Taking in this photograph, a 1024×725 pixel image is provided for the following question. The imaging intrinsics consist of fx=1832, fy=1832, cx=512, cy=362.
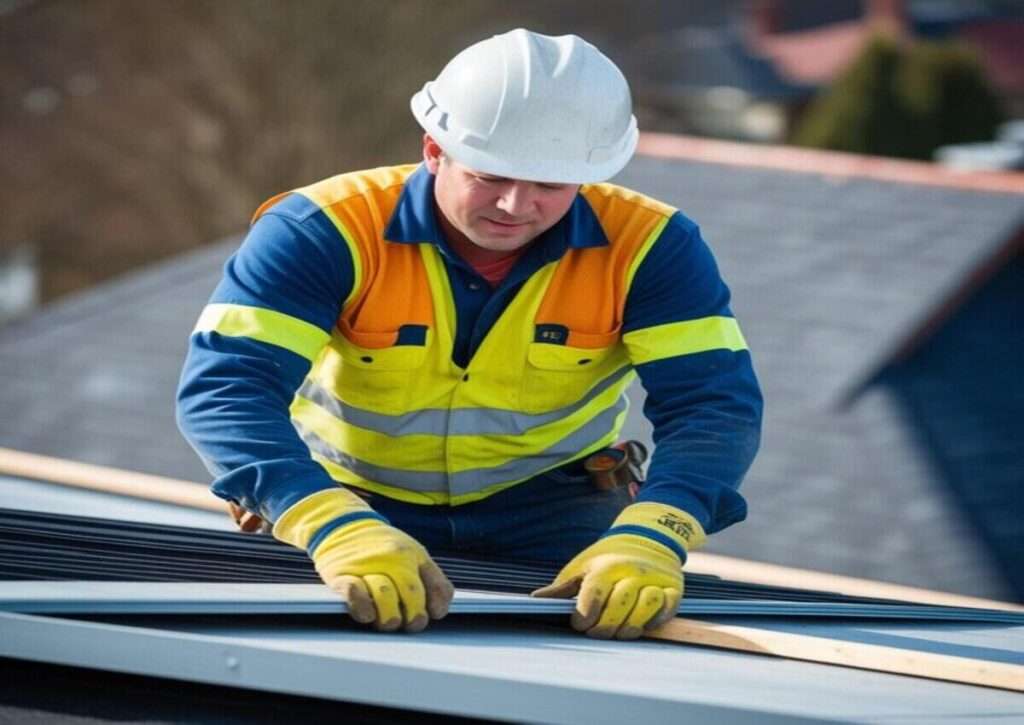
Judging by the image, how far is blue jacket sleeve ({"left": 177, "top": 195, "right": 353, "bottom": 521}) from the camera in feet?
12.5

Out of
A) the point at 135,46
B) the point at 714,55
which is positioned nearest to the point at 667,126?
the point at 714,55

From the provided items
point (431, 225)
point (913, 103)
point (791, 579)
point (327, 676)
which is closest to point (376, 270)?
point (431, 225)

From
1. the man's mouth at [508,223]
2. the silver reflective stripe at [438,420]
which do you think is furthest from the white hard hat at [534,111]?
the silver reflective stripe at [438,420]

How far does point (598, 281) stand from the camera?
Result: 4.29m

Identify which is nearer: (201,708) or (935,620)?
(201,708)

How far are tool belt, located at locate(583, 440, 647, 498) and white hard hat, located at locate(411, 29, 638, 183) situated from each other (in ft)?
2.94

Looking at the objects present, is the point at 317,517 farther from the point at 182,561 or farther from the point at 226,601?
the point at 226,601

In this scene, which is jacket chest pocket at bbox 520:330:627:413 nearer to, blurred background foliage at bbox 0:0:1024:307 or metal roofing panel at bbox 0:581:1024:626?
metal roofing panel at bbox 0:581:1024:626

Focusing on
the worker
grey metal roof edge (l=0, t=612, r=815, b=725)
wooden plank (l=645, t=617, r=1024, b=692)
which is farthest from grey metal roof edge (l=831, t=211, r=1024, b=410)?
grey metal roof edge (l=0, t=612, r=815, b=725)

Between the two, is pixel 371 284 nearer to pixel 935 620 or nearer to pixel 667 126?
pixel 935 620

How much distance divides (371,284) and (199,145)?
2581cm

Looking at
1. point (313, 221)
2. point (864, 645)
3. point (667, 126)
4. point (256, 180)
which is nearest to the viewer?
point (864, 645)

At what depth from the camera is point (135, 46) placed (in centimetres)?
3023

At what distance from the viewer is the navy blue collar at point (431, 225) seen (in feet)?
13.6
